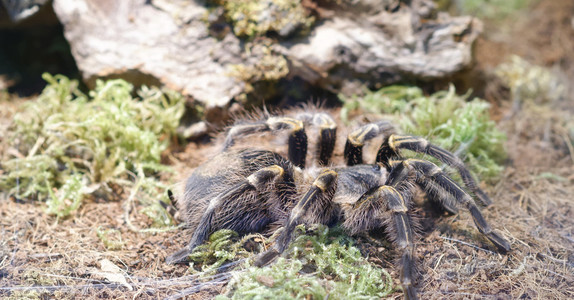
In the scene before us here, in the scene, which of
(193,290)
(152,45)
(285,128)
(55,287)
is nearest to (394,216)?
(285,128)

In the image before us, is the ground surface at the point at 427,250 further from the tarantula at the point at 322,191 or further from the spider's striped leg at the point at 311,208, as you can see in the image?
the spider's striped leg at the point at 311,208

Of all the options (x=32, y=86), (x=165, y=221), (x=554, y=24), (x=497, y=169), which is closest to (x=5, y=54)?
(x=32, y=86)

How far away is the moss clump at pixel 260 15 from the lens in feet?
13.3

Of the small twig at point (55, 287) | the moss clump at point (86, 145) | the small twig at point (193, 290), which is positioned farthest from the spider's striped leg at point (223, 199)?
the moss clump at point (86, 145)

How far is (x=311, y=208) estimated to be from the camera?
2674mm

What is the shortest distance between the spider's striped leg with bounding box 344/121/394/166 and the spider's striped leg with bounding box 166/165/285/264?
0.72 meters

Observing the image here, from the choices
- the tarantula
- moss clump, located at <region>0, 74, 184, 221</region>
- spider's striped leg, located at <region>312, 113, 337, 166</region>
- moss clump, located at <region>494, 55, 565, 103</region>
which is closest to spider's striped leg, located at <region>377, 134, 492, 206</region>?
the tarantula

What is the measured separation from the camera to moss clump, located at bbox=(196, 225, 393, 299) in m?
2.39

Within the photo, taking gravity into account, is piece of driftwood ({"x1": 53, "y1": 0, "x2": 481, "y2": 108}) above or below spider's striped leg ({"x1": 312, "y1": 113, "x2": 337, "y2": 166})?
above

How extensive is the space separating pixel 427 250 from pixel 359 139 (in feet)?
3.01

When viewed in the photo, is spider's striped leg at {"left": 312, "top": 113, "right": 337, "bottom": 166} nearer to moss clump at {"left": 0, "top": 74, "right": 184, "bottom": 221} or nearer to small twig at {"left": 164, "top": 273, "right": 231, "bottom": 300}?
small twig at {"left": 164, "top": 273, "right": 231, "bottom": 300}

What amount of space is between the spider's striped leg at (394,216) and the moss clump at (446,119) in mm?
921

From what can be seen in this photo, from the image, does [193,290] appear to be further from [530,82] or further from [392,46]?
[530,82]

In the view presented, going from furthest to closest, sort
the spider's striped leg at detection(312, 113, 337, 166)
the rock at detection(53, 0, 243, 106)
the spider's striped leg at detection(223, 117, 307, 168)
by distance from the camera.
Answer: the rock at detection(53, 0, 243, 106) < the spider's striped leg at detection(312, 113, 337, 166) < the spider's striped leg at detection(223, 117, 307, 168)
